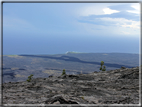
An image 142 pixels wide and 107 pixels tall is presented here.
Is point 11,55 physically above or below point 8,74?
above

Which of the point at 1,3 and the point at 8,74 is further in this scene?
Answer: the point at 8,74

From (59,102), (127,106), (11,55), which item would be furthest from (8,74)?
(127,106)

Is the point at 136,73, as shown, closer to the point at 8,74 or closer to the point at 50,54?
the point at 8,74

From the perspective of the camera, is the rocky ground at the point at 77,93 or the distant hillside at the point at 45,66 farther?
the distant hillside at the point at 45,66

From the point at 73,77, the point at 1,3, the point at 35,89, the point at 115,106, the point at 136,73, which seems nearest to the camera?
the point at 1,3

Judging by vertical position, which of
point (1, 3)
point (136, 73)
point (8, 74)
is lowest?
point (8, 74)

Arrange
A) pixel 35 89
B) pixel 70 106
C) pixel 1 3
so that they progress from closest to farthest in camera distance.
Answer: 1. pixel 1 3
2. pixel 70 106
3. pixel 35 89

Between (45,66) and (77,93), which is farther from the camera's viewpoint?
(45,66)

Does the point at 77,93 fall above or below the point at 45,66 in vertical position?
below

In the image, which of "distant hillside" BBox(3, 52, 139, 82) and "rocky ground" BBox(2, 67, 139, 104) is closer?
"rocky ground" BBox(2, 67, 139, 104)

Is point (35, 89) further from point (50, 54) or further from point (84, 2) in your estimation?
point (50, 54)
